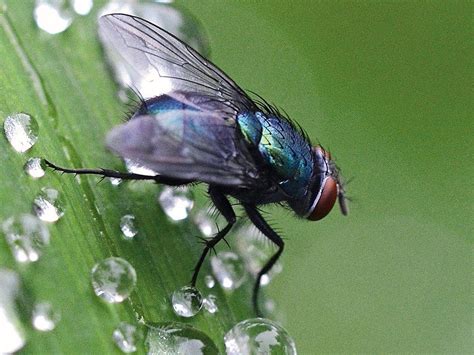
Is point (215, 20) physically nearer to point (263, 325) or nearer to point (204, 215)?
point (204, 215)

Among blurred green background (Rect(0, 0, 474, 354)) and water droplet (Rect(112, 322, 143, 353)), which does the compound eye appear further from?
blurred green background (Rect(0, 0, 474, 354))

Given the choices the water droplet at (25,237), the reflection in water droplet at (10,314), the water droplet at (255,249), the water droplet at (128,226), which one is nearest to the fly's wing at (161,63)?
the water droplet at (255,249)

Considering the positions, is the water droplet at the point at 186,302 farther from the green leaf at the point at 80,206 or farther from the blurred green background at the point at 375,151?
the blurred green background at the point at 375,151

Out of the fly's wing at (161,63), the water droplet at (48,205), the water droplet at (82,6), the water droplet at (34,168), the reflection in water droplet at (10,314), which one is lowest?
the reflection in water droplet at (10,314)

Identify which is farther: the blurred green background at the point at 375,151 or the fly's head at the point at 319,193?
the blurred green background at the point at 375,151

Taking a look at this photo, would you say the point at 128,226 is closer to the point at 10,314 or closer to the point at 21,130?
the point at 21,130

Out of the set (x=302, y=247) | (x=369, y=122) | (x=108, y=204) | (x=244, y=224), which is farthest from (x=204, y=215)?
(x=369, y=122)
